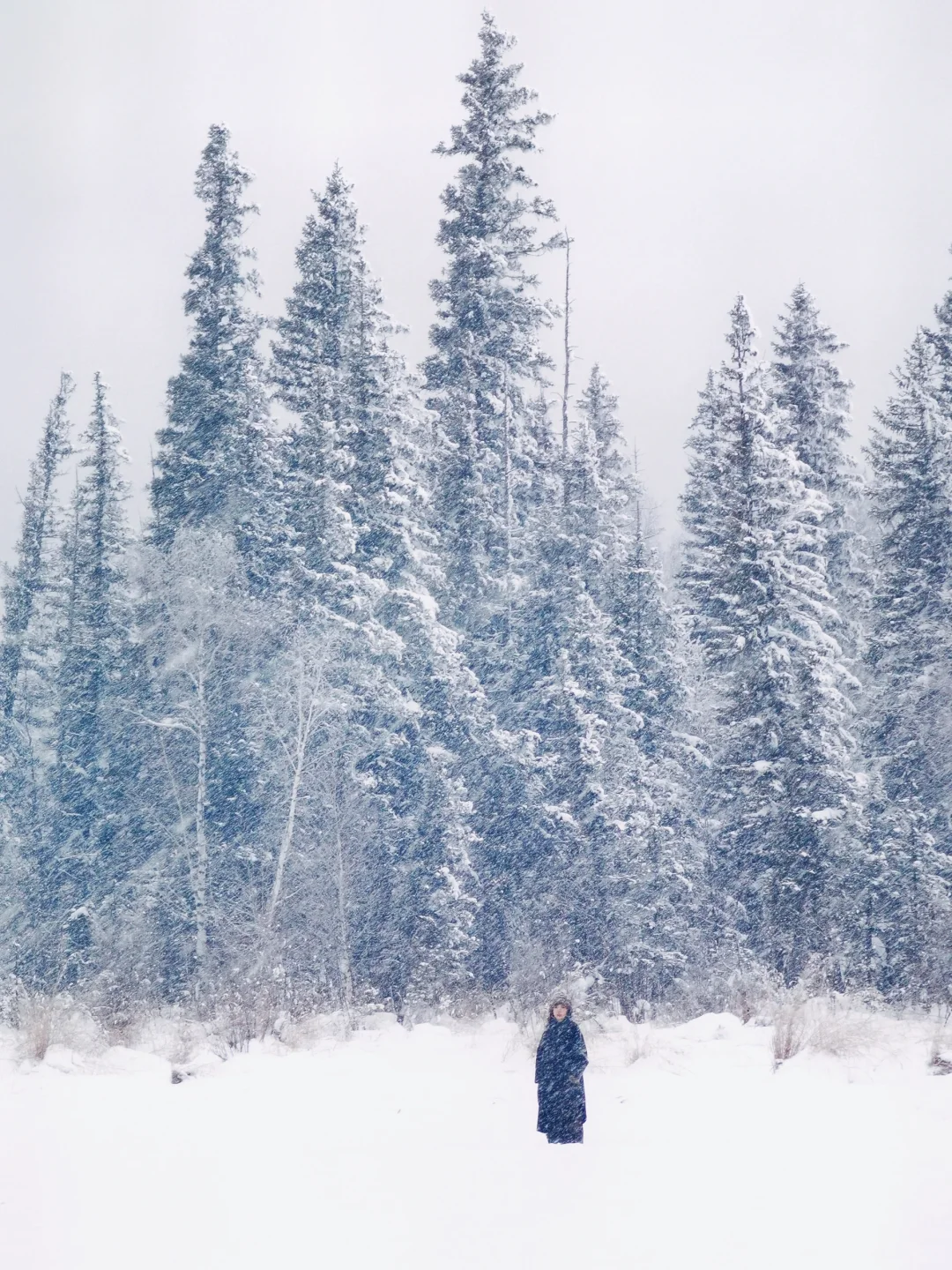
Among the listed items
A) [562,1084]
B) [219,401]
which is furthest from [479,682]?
[562,1084]

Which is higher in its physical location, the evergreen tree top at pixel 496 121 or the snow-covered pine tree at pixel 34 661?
the evergreen tree top at pixel 496 121

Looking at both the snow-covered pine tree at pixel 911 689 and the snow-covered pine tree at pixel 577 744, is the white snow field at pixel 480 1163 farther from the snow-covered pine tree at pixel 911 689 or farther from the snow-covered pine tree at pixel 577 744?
the snow-covered pine tree at pixel 577 744

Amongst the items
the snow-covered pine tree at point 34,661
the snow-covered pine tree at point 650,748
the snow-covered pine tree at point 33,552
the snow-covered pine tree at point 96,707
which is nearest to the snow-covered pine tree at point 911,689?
the snow-covered pine tree at point 650,748

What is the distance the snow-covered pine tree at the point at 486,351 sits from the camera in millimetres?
28562

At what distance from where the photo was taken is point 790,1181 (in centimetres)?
834

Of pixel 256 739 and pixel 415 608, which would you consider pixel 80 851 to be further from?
pixel 415 608

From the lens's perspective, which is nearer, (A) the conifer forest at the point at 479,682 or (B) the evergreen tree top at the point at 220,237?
(A) the conifer forest at the point at 479,682

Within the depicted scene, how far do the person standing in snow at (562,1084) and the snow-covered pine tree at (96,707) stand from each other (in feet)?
63.9

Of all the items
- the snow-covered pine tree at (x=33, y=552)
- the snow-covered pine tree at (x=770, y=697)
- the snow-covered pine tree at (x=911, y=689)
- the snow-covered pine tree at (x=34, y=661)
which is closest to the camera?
the snow-covered pine tree at (x=770, y=697)

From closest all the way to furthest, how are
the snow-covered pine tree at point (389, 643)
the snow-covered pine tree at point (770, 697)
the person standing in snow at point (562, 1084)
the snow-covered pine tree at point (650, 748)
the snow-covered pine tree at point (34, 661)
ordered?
the person standing in snow at point (562, 1084) → the snow-covered pine tree at point (770, 697) → the snow-covered pine tree at point (389, 643) → the snow-covered pine tree at point (650, 748) → the snow-covered pine tree at point (34, 661)

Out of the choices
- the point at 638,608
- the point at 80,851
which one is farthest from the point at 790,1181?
the point at 80,851

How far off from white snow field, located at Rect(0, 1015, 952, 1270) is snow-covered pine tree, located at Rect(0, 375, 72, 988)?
65.2 ft

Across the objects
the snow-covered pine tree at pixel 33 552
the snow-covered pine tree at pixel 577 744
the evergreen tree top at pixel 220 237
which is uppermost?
the evergreen tree top at pixel 220 237

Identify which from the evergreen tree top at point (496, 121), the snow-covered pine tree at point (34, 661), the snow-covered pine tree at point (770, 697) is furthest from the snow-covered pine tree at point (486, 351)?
the snow-covered pine tree at point (34, 661)
